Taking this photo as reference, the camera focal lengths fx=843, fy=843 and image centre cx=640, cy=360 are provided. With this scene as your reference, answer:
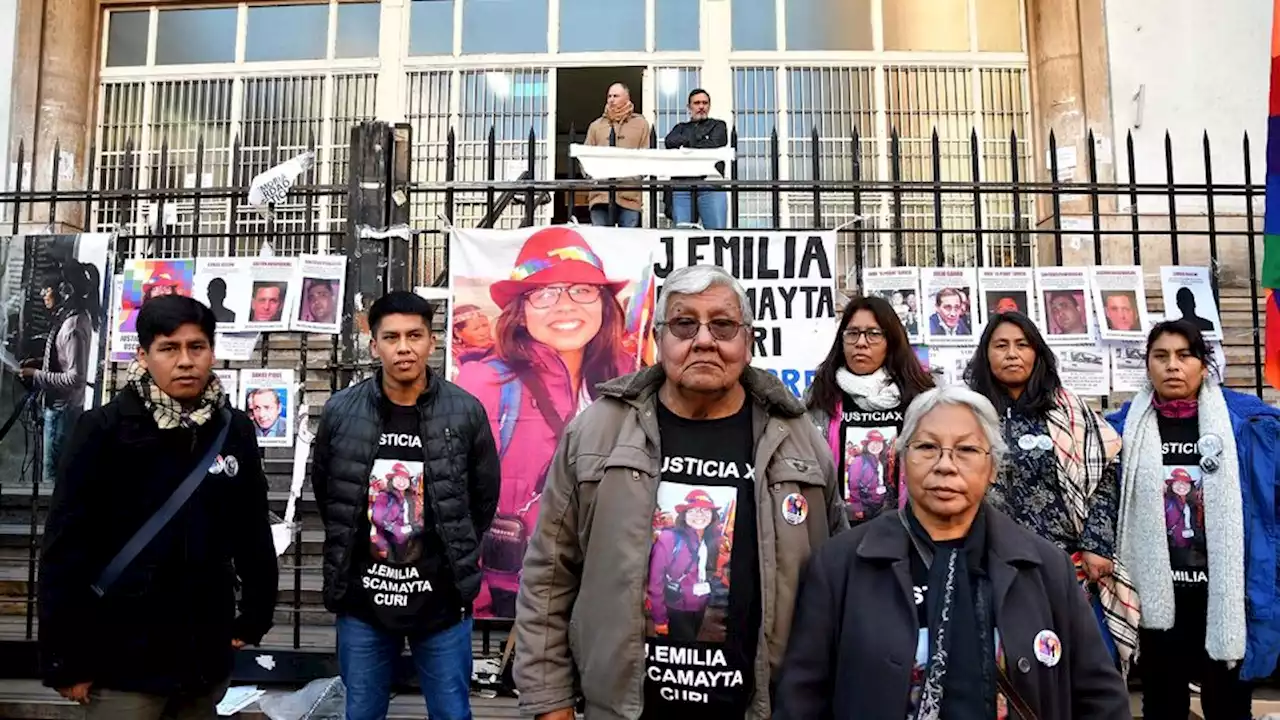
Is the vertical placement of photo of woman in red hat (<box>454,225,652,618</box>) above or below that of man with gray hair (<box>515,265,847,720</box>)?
above

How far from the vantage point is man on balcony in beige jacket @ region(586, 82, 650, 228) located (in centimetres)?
775

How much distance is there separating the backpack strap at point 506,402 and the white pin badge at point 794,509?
275 centimetres

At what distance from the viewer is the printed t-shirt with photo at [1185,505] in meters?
3.55

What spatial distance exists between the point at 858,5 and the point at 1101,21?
3.01m

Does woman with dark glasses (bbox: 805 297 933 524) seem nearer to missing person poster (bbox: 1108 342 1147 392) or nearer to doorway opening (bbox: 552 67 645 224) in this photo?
missing person poster (bbox: 1108 342 1147 392)

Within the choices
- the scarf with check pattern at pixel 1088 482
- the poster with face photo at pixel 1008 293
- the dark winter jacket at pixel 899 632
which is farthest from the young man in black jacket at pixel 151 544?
the poster with face photo at pixel 1008 293

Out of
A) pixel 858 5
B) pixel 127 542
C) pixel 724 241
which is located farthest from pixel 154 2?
pixel 127 542

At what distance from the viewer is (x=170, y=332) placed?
2.92 meters

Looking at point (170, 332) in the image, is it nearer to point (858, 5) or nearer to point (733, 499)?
point (733, 499)

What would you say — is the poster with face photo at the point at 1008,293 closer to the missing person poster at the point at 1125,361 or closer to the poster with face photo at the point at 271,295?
the missing person poster at the point at 1125,361

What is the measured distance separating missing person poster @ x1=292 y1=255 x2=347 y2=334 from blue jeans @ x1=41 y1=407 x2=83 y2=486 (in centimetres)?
165

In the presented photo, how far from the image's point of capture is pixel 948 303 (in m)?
5.00

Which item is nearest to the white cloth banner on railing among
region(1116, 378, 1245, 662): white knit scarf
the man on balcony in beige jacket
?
the man on balcony in beige jacket

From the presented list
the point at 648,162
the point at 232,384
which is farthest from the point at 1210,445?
the point at 232,384
